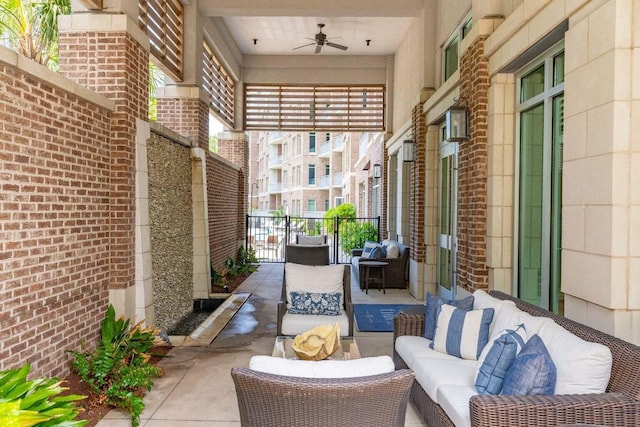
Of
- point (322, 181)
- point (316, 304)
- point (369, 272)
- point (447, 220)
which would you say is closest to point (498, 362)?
point (316, 304)

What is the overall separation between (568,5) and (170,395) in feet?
13.7

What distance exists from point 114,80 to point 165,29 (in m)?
2.69

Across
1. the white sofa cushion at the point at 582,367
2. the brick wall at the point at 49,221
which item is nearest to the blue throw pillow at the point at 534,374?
the white sofa cushion at the point at 582,367

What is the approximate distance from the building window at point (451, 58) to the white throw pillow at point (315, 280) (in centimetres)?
393

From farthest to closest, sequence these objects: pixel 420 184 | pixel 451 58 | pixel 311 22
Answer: pixel 311 22, pixel 420 184, pixel 451 58

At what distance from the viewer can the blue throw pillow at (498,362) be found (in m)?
2.60

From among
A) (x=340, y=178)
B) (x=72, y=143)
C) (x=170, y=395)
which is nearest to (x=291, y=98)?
(x=72, y=143)

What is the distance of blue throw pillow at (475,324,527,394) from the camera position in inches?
102

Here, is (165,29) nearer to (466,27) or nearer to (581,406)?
(466,27)

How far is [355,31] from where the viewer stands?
10398mm

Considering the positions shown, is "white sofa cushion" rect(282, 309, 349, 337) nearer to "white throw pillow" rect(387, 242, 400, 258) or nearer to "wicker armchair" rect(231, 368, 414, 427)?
"wicker armchair" rect(231, 368, 414, 427)

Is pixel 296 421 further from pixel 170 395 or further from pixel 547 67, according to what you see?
pixel 547 67

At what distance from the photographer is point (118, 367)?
386 centimetres

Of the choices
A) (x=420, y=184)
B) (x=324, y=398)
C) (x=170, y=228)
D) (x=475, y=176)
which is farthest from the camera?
(x=420, y=184)
